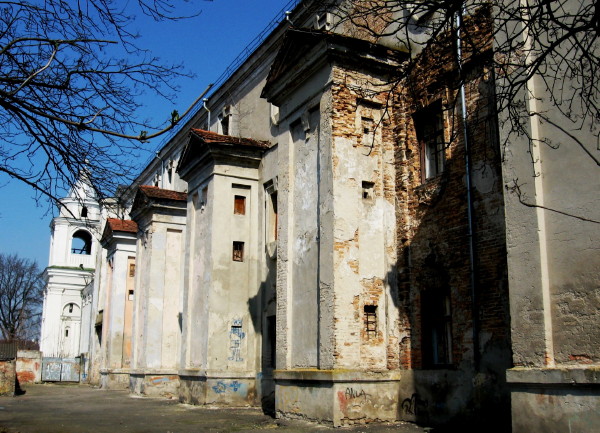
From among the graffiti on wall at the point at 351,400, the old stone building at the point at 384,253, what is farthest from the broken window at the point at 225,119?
the graffiti on wall at the point at 351,400

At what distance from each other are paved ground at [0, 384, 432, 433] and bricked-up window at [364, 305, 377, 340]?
189cm

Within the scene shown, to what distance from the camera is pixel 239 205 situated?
20953 millimetres

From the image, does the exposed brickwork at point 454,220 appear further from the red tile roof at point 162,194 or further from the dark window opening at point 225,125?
the red tile roof at point 162,194

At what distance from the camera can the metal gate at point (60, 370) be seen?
4469 centimetres

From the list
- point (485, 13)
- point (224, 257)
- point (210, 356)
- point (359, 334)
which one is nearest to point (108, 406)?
point (210, 356)

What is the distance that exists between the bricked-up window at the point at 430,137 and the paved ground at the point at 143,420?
5.36 metres

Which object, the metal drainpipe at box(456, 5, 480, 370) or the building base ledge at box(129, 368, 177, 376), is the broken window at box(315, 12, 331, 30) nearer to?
the metal drainpipe at box(456, 5, 480, 370)

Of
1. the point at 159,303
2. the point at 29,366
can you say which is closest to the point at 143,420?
the point at 159,303

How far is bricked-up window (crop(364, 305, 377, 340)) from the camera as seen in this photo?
13703 millimetres

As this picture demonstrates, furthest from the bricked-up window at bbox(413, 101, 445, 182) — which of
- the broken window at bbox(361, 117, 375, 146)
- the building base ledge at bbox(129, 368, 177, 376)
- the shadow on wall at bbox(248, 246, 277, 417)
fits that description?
the building base ledge at bbox(129, 368, 177, 376)

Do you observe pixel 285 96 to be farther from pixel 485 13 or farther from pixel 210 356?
pixel 210 356

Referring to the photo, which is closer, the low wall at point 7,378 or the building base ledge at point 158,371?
the building base ledge at point 158,371

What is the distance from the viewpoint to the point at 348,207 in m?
14.1

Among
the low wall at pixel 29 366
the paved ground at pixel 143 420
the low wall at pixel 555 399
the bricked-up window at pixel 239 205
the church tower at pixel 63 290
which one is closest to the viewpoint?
the low wall at pixel 555 399
